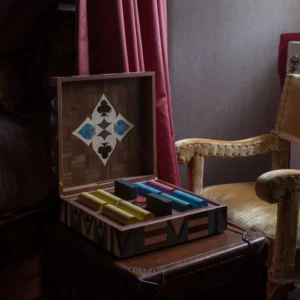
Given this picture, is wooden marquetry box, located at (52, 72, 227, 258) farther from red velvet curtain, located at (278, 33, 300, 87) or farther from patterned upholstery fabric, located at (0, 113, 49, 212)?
red velvet curtain, located at (278, 33, 300, 87)

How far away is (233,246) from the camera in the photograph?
4.61 ft

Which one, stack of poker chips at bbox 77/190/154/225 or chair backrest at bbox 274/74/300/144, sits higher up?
chair backrest at bbox 274/74/300/144

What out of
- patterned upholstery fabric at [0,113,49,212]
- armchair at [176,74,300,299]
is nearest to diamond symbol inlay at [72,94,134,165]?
patterned upholstery fabric at [0,113,49,212]

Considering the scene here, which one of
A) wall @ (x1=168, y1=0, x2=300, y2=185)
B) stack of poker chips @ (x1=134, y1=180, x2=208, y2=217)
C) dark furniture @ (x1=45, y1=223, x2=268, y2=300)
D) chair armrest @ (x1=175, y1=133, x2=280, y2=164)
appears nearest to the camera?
dark furniture @ (x1=45, y1=223, x2=268, y2=300)

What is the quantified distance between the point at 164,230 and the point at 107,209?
0.16 meters

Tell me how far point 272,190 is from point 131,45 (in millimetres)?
638

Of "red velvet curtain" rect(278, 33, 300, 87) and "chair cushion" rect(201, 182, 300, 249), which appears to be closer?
"chair cushion" rect(201, 182, 300, 249)

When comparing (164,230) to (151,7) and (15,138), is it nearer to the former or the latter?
(15,138)

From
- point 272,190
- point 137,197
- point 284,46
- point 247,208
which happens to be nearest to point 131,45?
point 137,197

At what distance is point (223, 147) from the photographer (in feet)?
7.36

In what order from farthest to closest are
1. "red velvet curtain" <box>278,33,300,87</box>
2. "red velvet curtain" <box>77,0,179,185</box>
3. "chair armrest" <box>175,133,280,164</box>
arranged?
"red velvet curtain" <box>278,33,300,87</box>
"chair armrest" <box>175,133,280,164</box>
"red velvet curtain" <box>77,0,179,185</box>

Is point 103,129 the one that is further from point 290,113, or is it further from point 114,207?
point 290,113

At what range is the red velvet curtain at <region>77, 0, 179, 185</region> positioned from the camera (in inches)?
65.4

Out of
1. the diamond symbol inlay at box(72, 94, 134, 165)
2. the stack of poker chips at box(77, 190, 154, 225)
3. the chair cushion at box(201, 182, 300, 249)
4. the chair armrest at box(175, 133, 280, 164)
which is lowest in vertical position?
the chair cushion at box(201, 182, 300, 249)
